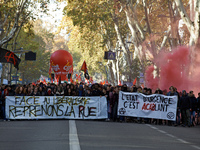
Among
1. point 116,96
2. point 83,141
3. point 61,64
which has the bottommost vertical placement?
point 83,141

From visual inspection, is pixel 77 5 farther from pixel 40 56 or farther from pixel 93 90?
pixel 40 56

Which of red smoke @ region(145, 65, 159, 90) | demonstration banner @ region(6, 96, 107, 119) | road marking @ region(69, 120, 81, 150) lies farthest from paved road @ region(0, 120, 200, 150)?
red smoke @ region(145, 65, 159, 90)

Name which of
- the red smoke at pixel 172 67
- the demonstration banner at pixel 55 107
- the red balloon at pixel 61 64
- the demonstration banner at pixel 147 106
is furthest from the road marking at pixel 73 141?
the red balloon at pixel 61 64

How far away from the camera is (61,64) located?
134 ft

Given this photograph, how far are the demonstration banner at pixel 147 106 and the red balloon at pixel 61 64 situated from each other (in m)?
20.0

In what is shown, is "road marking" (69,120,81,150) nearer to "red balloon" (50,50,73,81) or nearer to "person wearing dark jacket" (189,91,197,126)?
"person wearing dark jacket" (189,91,197,126)

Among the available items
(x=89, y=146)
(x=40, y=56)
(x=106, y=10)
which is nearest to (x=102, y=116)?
(x=89, y=146)

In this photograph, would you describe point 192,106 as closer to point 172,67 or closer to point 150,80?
point 172,67

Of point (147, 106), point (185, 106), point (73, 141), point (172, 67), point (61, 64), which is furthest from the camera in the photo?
point (61, 64)

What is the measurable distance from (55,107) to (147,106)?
12.7 ft

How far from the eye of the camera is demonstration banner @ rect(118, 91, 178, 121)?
66.8 feet

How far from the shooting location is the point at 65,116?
2077cm

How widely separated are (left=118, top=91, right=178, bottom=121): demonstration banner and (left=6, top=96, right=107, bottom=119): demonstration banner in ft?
2.82

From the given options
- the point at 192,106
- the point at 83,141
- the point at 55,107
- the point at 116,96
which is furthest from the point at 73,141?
the point at 192,106
